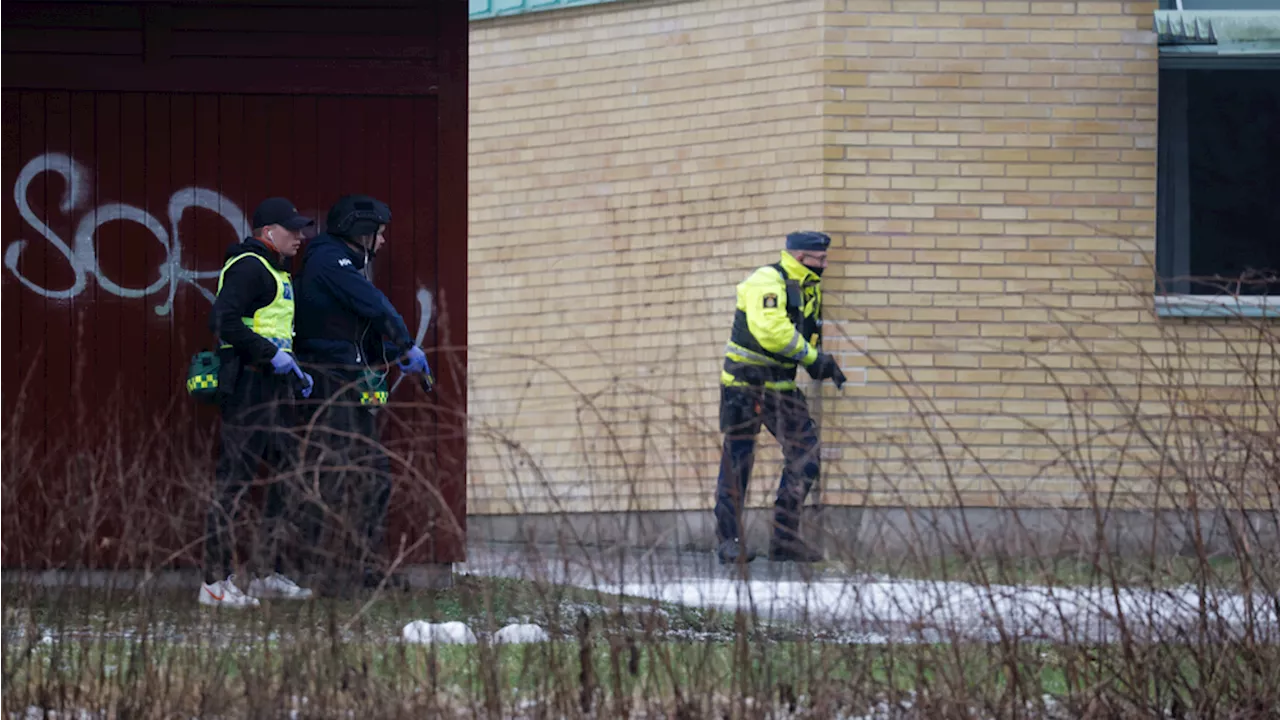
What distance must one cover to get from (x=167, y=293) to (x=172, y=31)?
3.77 ft

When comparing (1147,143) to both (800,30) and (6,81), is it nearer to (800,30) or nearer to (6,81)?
(800,30)

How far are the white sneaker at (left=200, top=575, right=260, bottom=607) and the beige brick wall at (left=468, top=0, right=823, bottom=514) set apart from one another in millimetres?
4488

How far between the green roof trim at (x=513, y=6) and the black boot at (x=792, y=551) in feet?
22.5

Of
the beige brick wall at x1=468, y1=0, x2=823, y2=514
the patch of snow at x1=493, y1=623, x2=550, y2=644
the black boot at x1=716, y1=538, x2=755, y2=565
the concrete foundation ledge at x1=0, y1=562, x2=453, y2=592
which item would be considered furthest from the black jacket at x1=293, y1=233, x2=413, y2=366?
the patch of snow at x1=493, y1=623, x2=550, y2=644

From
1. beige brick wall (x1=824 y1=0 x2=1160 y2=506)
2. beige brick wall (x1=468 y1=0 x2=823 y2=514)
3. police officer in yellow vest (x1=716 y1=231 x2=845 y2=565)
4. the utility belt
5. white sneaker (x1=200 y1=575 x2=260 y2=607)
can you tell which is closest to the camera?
white sneaker (x1=200 y1=575 x2=260 y2=607)

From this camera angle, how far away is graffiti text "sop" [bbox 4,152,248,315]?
863cm

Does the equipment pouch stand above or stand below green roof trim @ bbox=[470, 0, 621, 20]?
below

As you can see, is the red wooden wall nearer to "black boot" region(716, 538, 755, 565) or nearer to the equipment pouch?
the equipment pouch

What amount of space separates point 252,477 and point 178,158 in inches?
67.5

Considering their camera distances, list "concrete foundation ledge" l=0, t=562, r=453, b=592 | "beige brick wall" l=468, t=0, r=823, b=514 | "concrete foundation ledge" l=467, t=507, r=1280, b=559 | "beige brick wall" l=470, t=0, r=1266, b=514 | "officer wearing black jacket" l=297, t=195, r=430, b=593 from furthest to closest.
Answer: "beige brick wall" l=468, t=0, r=823, b=514 < "beige brick wall" l=470, t=0, r=1266, b=514 < "officer wearing black jacket" l=297, t=195, r=430, b=593 < "concrete foundation ledge" l=0, t=562, r=453, b=592 < "concrete foundation ledge" l=467, t=507, r=1280, b=559

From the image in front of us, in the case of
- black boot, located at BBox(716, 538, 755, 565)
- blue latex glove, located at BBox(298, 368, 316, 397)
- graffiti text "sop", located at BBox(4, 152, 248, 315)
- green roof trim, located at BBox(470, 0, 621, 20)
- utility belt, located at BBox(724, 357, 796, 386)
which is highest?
green roof trim, located at BBox(470, 0, 621, 20)

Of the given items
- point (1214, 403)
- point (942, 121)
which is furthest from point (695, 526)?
point (1214, 403)

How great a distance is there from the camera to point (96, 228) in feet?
28.5

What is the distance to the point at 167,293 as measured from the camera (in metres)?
8.70
